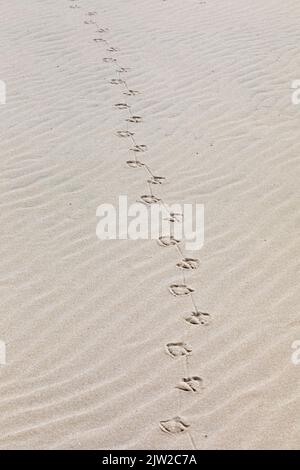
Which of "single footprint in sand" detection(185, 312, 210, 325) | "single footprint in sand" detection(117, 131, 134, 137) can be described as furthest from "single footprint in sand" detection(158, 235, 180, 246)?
"single footprint in sand" detection(117, 131, 134, 137)

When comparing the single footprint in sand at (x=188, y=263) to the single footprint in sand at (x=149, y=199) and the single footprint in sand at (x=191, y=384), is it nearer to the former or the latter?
the single footprint in sand at (x=149, y=199)

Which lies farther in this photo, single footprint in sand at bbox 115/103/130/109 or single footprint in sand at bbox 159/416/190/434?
A: single footprint in sand at bbox 115/103/130/109

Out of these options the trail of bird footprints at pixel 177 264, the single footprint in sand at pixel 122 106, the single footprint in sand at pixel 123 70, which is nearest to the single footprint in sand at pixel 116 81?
the trail of bird footprints at pixel 177 264

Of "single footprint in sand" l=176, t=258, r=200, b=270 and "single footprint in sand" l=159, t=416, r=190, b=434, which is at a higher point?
"single footprint in sand" l=176, t=258, r=200, b=270

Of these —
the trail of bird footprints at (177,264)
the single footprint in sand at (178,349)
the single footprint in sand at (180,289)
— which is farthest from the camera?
the single footprint in sand at (180,289)

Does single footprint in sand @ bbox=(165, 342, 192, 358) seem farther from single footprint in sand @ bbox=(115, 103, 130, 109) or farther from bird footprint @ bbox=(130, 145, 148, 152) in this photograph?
single footprint in sand @ bbox=(115, 103, 130, 109)
